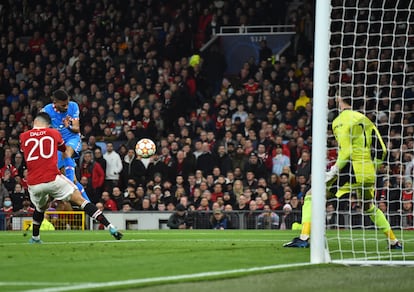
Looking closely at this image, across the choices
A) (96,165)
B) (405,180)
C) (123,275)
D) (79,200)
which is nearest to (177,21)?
(96,165)

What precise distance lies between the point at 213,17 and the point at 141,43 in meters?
2.18

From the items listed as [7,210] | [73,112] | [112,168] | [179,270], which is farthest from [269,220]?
[179,270]

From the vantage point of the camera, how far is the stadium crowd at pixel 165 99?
74.2 feet

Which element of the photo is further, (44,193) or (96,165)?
(96,165)

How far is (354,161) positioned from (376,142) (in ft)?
2.64

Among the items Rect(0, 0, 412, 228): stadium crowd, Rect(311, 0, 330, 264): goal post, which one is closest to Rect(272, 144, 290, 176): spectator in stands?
Rect(0, 0, 412, 228): stadium crowd

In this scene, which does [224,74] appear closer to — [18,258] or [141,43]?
[141,43]

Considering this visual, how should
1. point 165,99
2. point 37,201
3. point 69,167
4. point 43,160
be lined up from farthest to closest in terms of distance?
point 165,99 < point 69,167 < point 37,201 < point 43,160

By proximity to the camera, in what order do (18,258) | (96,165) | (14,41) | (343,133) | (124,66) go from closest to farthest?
(18,258) < (343,133) < (96,165) < (124,66) < (14,41)

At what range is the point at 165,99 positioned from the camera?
2636 cm

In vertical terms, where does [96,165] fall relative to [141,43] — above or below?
below

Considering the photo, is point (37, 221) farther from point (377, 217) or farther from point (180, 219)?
point (180, 219)

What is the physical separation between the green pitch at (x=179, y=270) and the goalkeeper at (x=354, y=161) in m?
0.37

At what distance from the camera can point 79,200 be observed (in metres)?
13.1
